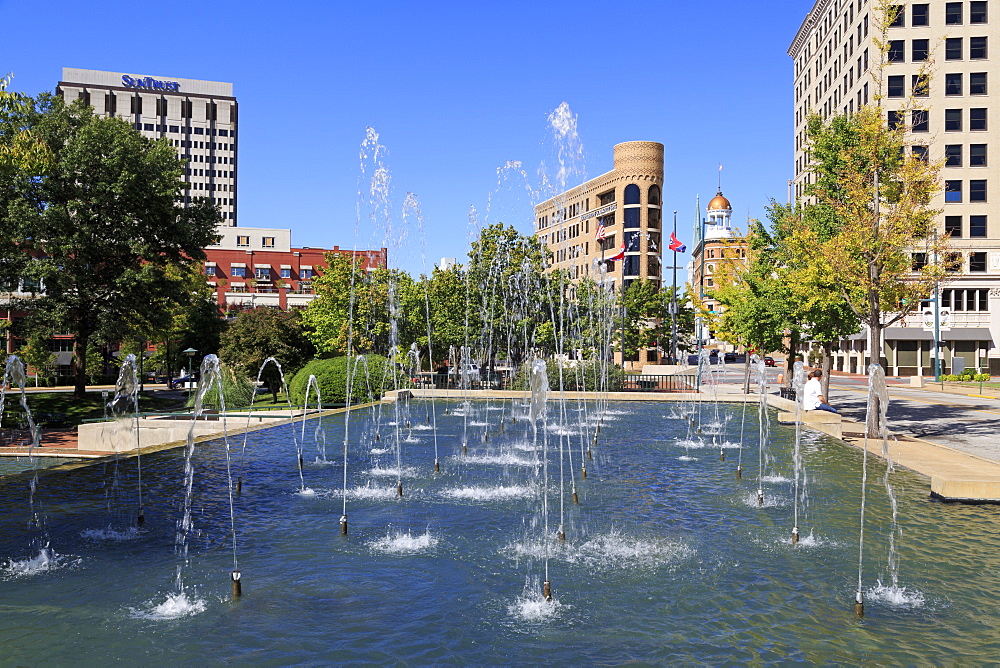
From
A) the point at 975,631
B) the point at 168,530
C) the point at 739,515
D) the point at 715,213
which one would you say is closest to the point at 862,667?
the point at 975,631

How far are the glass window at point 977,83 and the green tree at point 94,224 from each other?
6073 cm

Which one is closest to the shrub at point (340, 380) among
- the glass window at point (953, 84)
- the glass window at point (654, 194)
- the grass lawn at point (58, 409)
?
the grass lawn at point (58, 409)

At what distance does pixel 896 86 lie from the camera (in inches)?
2408

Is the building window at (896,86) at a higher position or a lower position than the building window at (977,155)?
higher

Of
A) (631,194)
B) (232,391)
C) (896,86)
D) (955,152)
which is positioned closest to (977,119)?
(955,152)

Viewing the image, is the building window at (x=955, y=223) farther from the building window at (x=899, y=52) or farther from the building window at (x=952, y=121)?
the building window at (x=899, y=52)

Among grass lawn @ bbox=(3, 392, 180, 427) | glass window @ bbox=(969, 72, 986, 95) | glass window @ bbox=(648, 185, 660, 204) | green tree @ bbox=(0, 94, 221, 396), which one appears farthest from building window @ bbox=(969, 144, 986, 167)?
grass lawn @ bbox=(3, 392, 180, 427)

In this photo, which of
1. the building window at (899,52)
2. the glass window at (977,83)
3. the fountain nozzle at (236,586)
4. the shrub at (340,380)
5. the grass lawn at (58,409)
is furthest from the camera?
the building window at (899,52)

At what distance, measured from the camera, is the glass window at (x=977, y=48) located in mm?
59469

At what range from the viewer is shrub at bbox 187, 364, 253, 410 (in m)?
30.5

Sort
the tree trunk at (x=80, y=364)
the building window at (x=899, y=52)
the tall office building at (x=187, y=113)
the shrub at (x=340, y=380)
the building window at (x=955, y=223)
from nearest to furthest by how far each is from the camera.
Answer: the shrub at (x=340, y=380) < the tree trunk at (x=80, y=364) < the building window at (x=955, y=223) < the building window at (x=899, y=52) < the tall office building at (x=187, y=113)

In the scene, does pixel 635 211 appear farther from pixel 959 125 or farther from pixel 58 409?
pixel 58 409

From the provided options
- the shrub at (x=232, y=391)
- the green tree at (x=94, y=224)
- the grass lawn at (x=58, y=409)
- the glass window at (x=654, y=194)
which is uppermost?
the glass window at (x=654, y=194)

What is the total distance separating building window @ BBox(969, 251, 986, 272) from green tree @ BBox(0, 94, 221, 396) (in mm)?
59890
